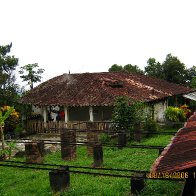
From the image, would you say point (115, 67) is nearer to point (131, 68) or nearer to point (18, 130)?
point (131, 68)

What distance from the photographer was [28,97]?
26.7 meters

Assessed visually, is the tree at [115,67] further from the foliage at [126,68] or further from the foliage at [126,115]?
the foliage at [126,115]

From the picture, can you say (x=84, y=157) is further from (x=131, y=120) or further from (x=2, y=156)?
(x=131, y=120)

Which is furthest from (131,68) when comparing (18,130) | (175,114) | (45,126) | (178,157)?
(178,157)

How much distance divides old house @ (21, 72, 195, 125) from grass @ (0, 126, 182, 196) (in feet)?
23.0

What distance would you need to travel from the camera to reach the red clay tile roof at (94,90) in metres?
23.2

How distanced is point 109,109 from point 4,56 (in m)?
10.0

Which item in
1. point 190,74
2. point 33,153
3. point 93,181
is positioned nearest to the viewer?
point 93,181

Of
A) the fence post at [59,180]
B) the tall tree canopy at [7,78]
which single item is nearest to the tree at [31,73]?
the tall tree canopy at [7,78]

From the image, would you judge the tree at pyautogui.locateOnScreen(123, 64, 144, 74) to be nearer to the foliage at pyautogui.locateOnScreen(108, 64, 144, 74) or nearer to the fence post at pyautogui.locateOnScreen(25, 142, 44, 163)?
the foliage at pyautogui.locateOnScreen(108, 64, 144, 74)

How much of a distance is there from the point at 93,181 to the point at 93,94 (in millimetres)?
12858

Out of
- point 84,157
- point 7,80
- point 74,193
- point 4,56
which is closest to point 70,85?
point 7,80

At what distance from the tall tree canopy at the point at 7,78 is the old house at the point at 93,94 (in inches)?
42.6

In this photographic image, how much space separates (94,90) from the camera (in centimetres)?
2414
